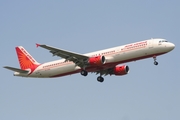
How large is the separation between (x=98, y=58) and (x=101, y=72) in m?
7.93

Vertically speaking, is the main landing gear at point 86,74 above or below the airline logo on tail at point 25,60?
below

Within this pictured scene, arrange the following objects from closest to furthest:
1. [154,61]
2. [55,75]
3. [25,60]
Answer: [154,61]
[55,75]
[25,60]

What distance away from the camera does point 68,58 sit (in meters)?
84.2

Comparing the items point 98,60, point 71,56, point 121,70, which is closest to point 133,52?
point 98,60

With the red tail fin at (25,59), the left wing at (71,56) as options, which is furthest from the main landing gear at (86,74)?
the red tail fin at (25,59)

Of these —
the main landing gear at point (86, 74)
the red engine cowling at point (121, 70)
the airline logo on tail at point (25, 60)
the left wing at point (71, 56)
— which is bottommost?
the main landing gear at point (86, 74)

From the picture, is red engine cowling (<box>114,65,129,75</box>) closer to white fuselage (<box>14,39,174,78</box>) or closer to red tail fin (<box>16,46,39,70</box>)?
white fuselage (<box>14,39,174,78</box>)

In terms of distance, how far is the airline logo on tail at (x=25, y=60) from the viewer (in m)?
93.2

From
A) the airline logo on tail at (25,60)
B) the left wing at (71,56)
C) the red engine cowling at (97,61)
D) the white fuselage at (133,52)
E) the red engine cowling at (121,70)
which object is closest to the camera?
the white fuselage at (133,52)

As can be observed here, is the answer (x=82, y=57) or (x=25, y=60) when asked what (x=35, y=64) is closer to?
(x=25, y=60)

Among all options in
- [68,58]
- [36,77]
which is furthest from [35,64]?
[68,58]

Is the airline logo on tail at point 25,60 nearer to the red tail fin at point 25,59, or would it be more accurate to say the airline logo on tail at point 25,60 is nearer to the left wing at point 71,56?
the red tail fin at point 25,59

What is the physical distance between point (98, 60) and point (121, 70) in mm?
7953

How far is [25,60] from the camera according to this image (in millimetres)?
95875
